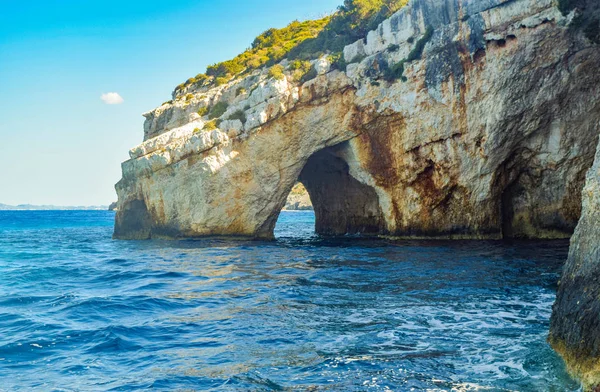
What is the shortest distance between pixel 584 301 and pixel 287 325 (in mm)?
5622

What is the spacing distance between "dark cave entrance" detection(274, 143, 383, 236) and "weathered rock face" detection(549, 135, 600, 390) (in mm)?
22737

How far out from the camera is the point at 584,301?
7281 millimetres

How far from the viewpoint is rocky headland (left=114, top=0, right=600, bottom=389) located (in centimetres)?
2250

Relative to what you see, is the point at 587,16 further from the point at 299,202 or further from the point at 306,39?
the point at 299,202

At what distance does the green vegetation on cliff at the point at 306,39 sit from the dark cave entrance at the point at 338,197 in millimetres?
6783

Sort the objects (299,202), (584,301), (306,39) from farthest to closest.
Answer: (299,202), (306,39), (584,301)

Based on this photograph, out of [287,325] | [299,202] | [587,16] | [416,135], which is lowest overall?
[287,325]

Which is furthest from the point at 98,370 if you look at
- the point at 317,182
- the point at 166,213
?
the point at 317,182

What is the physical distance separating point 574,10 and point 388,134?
1018 cm

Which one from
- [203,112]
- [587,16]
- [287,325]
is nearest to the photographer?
[287,325]

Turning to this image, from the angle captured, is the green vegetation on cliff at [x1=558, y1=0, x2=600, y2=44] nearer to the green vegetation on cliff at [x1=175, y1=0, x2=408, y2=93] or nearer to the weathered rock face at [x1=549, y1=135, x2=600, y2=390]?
the green vegetation on cliff at [x1=175, y1=0, x2=408, y2=93]

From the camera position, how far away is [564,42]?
21.3 meters

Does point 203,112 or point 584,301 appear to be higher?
point 203,112

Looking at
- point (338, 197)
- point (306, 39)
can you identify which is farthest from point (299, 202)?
point (306, 39)
